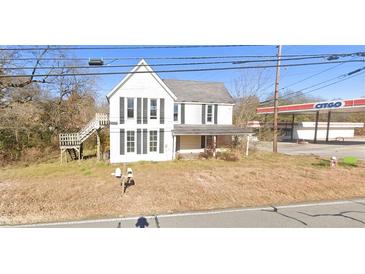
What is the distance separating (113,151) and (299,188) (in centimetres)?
1092

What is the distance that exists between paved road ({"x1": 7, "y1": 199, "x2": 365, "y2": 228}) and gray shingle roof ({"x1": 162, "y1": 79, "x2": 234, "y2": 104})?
12096mm

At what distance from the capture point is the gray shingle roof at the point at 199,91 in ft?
55.9

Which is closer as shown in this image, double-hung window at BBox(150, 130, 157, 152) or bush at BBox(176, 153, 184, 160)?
double-hung window at BBox(150, 130, 157, 152)

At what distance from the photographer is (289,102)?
112 ft

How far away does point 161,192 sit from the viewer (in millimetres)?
7402

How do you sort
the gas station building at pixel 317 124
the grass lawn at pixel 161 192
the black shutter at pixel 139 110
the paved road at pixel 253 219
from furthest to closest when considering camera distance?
the gas station building at pixel 317 124, the black shutter at pixel 139 110, the grass lawn at pixel 161 192, the paved road at pixel 253 219

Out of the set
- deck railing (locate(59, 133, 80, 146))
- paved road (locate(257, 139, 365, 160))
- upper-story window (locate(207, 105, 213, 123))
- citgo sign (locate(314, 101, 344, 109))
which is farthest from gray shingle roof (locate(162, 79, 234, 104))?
citgo sign (locate(314, 101, 344, 109))

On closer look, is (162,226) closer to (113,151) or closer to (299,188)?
(299,188)

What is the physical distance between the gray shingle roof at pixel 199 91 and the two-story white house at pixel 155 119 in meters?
0.09

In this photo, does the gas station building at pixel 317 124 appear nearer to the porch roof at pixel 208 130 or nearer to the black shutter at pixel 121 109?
the porch roof at pixel 208 130

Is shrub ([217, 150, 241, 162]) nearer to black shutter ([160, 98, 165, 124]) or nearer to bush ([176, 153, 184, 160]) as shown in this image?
bush ([176, 153, 184, 160])

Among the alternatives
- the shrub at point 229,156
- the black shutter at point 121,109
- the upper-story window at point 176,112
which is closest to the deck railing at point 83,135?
the black shutter at point 121,109

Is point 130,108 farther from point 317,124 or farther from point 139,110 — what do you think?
point 317,124

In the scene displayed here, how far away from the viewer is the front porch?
1562cm
